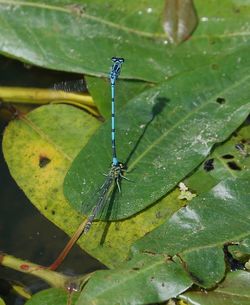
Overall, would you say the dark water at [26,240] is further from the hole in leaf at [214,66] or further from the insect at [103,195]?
the hole in leaf at [214,66]

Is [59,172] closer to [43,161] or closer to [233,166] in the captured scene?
[43,161]

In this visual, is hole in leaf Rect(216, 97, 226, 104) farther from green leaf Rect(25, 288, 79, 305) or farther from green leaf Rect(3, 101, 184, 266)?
green leaf Rect(25, 288, 79, 305)

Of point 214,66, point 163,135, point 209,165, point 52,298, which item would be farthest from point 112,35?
point 52,298

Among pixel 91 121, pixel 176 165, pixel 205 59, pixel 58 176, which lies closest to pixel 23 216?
pixel 58 176

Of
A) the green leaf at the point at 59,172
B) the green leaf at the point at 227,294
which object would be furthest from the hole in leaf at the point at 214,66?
the green leaf at the point at 227,294

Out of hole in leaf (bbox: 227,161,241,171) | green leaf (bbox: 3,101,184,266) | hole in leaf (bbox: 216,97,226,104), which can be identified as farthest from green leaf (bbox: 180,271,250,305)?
hole in leaf (bbox: 216,97,226,104)

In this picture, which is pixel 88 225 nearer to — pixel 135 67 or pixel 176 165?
pixel 176 165
